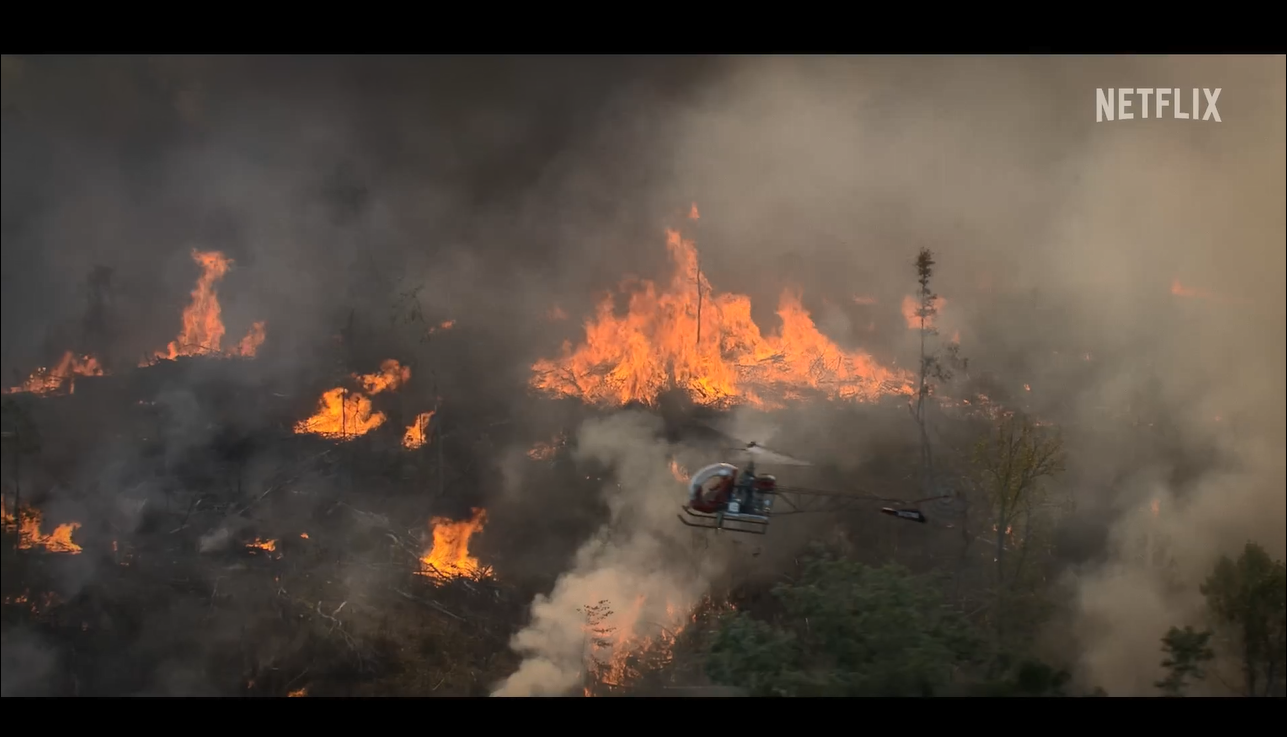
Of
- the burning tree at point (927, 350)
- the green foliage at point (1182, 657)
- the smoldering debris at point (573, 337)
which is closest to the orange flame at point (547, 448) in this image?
the smoldering debris at point (573, 337)

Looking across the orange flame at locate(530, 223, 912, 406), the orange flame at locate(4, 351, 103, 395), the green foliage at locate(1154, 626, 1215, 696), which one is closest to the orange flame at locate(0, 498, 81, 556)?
the orange flame at locate(4, 351, 103, 395)

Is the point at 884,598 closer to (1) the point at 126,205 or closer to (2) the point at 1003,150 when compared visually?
(2) the point at 1003,150

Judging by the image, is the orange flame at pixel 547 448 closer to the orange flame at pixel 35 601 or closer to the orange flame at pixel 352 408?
the orange flame at pixel 352 408

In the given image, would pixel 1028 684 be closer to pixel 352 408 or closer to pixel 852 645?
pixel 852 645

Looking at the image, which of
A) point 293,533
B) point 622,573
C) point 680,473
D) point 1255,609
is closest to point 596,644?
point 622,573

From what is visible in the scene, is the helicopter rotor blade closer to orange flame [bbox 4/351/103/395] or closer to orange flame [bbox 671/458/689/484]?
orange flame [bbox 671/458/689/484]
